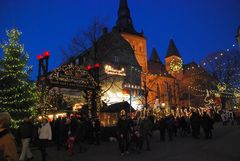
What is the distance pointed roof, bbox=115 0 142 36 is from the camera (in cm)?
6534

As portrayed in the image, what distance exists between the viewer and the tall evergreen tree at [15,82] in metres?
18.5

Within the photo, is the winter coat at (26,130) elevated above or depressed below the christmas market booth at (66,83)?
below

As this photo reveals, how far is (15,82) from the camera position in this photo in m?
19.0

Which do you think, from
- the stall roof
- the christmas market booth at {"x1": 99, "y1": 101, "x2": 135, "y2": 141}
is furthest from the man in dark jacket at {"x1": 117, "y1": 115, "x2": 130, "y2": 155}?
the stall roof

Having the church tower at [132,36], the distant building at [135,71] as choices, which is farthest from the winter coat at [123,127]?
the church tower at [132,36]

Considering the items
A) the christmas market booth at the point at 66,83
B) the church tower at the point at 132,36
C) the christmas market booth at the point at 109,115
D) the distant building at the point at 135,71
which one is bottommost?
the christmas market booth at the point at 109,115

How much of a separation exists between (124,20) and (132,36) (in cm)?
627

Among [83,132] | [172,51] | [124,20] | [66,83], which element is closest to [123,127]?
[83,132]

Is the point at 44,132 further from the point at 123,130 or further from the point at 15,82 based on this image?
the point at 15,82

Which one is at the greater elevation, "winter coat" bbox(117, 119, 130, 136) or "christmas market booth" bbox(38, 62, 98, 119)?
"christmas market booth" bbox(38, 62, 98, 119)

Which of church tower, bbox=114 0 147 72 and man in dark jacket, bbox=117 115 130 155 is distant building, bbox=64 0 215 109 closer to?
church tower, bbox=114 0 147 72

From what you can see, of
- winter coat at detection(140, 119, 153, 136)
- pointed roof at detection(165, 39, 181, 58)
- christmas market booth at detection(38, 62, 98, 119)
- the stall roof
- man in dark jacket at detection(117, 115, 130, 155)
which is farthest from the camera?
pointed roof at detection(165, 39, 181, 58)

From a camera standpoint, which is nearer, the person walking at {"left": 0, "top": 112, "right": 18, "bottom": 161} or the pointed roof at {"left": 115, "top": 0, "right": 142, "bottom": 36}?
the person walking at {"left": 0, "top": 112, "right": 18, "bottom": 161}

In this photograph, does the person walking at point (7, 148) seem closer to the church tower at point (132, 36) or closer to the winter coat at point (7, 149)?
the winter coat at point (7, 149)
